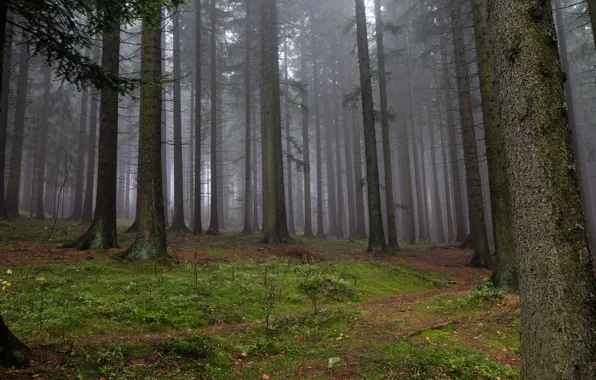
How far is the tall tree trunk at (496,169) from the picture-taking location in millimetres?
7629

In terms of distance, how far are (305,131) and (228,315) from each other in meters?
24.1

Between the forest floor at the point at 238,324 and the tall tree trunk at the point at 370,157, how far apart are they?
19.1 feet

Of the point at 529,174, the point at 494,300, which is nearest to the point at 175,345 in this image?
the point at 529,174

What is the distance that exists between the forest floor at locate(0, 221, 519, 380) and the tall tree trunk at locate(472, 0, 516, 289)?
0.81 metres

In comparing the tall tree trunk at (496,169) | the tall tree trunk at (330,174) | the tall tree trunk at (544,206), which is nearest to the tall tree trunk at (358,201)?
the tall tree trunk at (330,174)

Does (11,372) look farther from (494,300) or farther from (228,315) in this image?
(494,300)

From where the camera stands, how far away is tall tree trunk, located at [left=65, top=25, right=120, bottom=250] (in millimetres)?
10219

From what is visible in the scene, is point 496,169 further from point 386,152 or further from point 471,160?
point 386,152

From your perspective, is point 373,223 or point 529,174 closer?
point 529,174

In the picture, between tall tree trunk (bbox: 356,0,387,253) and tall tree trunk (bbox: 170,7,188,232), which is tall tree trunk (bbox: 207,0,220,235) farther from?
tall tree trunk (bbox: 356,0,387,253)

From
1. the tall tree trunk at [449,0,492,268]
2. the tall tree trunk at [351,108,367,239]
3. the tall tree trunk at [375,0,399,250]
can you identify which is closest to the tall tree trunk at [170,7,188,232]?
the tall tree trunk at [375,0,399,250]

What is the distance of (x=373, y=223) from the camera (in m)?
15.1

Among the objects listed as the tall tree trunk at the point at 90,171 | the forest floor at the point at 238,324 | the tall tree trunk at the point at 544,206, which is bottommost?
the forest floor at the point at 238,324

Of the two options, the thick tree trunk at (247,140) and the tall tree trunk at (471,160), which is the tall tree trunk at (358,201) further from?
the tall tree trunk at (471,160)
